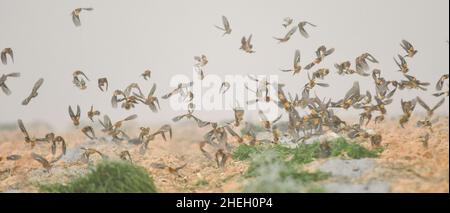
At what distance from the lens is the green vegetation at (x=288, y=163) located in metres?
8.23

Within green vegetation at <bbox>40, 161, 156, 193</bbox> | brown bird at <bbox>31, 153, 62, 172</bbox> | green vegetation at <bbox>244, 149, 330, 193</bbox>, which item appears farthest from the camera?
brown bird at <bbox>31, 153, 62, 172</bbox>

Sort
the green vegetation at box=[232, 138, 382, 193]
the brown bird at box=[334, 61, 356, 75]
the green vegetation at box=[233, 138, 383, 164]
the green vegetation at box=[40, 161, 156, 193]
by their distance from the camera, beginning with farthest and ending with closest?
the brown bird at box=[334, 61, 356, 75] < the green vegetation at box=[233, 138, 383, 164] < the green vegetation at box=[40, 161, 156, 193] < the green vegetation at box=[232, 138, 382, 193]

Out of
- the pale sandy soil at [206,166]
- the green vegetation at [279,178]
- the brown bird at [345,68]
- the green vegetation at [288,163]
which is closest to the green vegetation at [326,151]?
the green vegetation at [288,163]

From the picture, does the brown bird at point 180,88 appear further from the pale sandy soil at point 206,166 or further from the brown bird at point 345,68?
the brown bird at point 345,68

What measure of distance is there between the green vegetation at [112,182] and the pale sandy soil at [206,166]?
668 mm

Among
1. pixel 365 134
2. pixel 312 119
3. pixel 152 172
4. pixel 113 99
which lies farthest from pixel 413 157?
pixel 113 99

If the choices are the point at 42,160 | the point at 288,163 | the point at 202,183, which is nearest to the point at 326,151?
the point at 288,163

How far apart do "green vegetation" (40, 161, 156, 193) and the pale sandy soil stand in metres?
0.67

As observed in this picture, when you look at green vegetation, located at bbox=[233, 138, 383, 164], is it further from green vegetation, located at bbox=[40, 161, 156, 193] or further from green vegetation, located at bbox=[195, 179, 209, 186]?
green vegetation, located at bbox=[40, 161, 156, 193]

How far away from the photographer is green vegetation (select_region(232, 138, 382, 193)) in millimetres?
8234

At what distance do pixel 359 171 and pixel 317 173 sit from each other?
0.63 meters

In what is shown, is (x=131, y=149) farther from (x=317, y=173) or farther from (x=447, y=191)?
(x=447, y=191)

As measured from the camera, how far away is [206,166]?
38.8 ft

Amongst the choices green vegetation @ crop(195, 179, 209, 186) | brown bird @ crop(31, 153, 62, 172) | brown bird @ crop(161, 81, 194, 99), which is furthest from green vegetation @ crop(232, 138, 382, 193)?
brown bird @ crop(31, 153, 62, 172)
